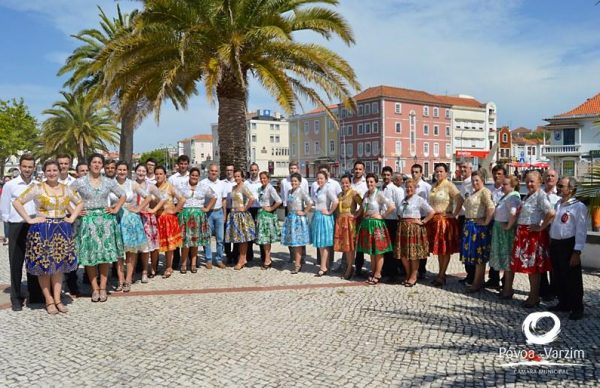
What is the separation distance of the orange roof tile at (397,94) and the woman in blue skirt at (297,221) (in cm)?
6013

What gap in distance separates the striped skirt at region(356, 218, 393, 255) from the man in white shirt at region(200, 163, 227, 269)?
9.33 ft

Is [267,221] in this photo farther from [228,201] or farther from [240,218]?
[228,201]

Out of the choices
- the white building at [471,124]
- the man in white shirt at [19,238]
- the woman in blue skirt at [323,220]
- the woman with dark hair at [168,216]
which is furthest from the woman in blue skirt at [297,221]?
the white building at [471,124]

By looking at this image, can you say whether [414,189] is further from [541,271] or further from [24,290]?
[24,290]

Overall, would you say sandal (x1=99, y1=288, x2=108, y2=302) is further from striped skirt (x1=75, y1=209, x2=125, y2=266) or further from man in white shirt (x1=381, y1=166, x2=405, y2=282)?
man in white shirt (x1=381, y1=166, x2=405, y2=282)

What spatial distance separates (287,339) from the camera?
16.7 feet

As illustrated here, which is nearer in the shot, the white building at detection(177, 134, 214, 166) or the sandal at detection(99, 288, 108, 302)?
the sandal at detection(99, 288, 108, 302)

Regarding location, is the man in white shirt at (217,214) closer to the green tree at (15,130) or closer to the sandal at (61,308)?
the sandal at (61,308)

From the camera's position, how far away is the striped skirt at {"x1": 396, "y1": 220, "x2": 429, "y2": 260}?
7.33 metres

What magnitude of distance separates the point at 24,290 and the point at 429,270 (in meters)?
6.78

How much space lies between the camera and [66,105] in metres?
35.0

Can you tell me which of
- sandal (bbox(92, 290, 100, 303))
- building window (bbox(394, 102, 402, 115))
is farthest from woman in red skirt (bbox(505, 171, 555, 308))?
building window (bbox(394, 102, 402, 115))

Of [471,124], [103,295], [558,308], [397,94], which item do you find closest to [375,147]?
[397,94]

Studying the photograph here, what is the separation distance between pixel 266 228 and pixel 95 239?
3.21m
